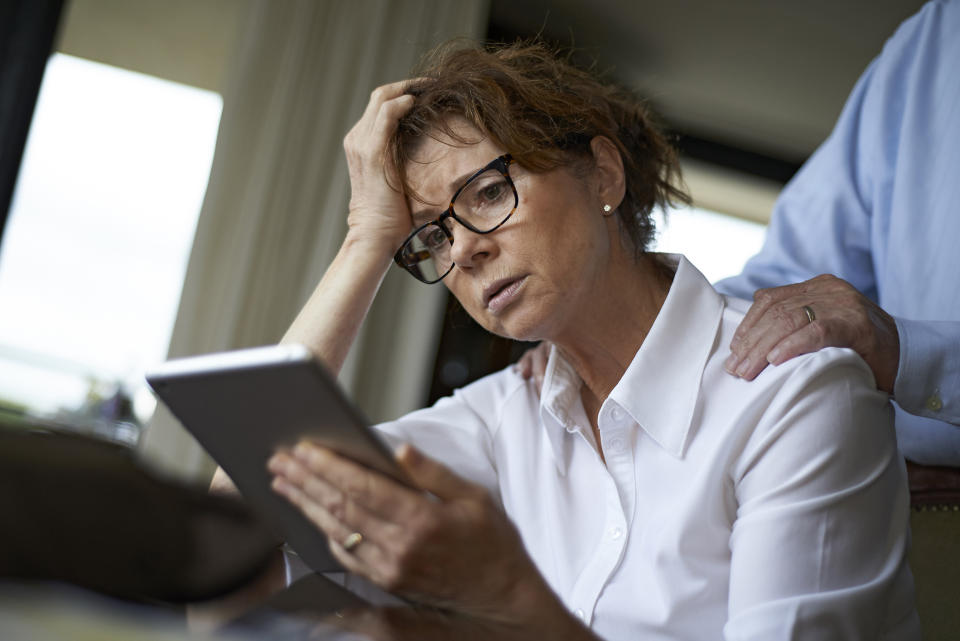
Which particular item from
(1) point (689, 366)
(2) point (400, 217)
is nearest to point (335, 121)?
(2) point (400, 217)

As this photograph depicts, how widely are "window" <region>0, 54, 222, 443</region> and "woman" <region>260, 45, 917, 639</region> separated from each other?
2.26 m

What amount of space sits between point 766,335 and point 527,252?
1.20 ft

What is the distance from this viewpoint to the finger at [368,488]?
69 centimetres

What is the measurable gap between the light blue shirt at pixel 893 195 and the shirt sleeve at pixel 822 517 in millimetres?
723

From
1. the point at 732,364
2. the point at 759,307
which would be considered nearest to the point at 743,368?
the point at 732,364

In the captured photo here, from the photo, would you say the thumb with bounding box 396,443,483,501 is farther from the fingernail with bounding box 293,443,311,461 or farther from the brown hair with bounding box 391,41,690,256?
the brown hair with bounding box 391,41,690,256

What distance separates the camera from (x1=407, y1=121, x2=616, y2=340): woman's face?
1270 millimetres

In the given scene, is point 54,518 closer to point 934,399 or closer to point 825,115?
point 934,399

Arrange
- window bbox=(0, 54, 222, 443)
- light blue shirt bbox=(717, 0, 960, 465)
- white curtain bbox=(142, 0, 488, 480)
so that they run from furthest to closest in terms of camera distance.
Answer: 1. window bbox=(0, 54, 222, 443)
2. white curtain bbox=(142, 0, 488, 480)
3. light blue shirt bbox=(717, 0, 960, 465)

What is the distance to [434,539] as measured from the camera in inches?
26.6

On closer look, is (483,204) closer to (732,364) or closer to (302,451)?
(732,364)

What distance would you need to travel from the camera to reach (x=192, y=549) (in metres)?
0.48

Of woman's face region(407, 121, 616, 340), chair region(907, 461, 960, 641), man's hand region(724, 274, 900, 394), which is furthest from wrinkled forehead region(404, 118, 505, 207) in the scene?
chair region(907, 461, 960, 641)

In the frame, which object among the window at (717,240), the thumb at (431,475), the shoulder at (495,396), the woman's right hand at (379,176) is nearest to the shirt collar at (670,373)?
the shoulder at (495,396)
